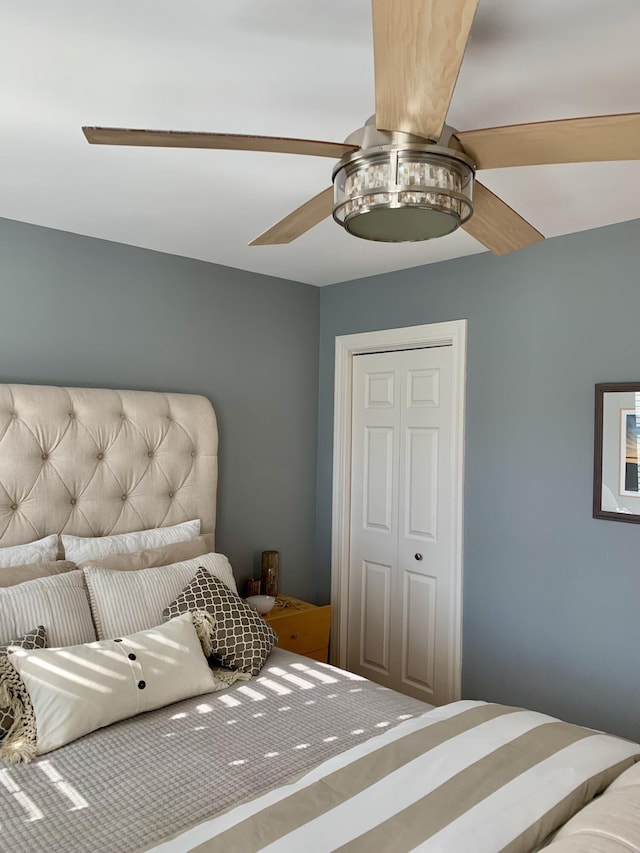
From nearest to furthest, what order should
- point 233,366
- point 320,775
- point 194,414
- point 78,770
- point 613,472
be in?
point 320,775 < point 78,770 < point 613,472 < point 194,414 < point 233,366

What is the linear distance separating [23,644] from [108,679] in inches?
11.5

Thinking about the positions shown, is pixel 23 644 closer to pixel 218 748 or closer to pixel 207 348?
pixel 218 748

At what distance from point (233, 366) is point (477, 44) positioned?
236cm

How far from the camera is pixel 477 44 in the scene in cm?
151

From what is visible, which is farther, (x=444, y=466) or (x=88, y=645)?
(x=444, y=466)

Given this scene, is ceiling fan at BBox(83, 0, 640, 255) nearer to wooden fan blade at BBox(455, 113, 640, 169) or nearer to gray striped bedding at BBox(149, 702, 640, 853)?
wooden fan blade at BBox(455, 113, 640, 169)

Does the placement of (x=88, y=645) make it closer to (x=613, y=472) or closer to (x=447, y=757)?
(x=447, y=757)

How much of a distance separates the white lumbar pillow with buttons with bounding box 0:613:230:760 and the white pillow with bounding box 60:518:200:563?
618 mm

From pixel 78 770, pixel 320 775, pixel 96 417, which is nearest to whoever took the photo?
pixel 320 775

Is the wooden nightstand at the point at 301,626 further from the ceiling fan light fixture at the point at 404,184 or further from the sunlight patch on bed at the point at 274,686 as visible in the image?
the ceiling fan light fixture at the point at 404,184

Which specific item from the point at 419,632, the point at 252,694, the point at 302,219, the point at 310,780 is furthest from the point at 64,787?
the point at 419,632

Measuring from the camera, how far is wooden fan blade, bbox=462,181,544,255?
5.65 ft

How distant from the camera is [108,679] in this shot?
6.69ft

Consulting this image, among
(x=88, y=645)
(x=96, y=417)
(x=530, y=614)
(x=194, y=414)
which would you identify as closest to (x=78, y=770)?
(x=88, y=645)
